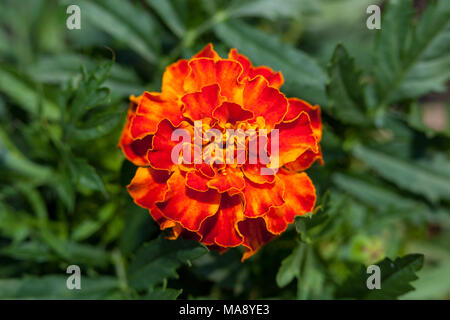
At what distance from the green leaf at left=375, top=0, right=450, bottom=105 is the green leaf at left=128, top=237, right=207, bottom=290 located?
0.67 m

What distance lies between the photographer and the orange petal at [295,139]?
84cm

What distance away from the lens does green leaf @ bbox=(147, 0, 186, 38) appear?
4.19 ft

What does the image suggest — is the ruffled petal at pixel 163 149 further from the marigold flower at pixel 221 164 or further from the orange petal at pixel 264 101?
the orange petal at pixel 264 101

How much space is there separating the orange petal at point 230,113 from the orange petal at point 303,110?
8cm

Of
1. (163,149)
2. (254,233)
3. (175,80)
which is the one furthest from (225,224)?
(175,80)

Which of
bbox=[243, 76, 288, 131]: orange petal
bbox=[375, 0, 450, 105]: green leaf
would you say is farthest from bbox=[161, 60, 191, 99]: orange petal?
bbox=[375, 0, 450, 105]: green leaf

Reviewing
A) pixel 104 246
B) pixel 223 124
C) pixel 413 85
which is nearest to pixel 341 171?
pixel 413 85

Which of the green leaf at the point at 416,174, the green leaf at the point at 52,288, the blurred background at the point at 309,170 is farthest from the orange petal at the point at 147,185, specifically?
the green leaf at the point at 416,174

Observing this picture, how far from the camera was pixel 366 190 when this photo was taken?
1.33m

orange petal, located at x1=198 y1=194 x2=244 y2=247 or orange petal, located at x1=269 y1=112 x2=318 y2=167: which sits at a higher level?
orange petal, located at x1=269 y1=112 x2=318 y2=167

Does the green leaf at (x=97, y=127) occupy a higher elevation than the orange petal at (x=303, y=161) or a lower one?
higher

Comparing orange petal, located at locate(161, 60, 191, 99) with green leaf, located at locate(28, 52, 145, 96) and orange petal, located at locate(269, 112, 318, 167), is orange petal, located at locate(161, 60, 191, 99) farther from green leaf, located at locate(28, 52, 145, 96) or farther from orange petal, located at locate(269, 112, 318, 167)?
green leaf, located at locate(28, 52, 145, 96)

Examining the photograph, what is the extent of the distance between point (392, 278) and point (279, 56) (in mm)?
613

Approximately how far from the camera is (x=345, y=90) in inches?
44.5
